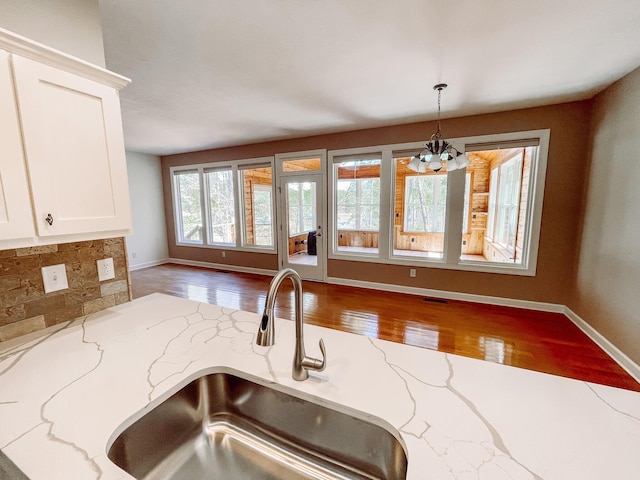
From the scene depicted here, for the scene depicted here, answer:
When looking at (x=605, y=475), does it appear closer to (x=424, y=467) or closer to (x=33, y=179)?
(x=424, y=467)

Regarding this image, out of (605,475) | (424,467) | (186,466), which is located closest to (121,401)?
(186,466)

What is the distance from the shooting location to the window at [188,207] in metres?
5.90

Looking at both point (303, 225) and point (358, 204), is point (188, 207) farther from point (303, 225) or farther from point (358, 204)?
point (358, 204)

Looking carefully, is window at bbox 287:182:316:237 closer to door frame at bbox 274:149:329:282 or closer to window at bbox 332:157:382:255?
door frame at bbox 274:149:329:282

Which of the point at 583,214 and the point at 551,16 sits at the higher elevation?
the point at 551,16

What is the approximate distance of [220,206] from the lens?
225 inches

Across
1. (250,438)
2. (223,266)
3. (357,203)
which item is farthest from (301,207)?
(250,438)

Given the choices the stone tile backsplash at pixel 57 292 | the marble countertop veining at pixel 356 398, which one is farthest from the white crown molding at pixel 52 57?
the marble countertop veining at pixel 356 398

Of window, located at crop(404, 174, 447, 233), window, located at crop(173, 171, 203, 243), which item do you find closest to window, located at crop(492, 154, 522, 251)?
window, located at crop(404, 174, 447, 233)

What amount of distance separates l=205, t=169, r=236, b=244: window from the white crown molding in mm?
4441

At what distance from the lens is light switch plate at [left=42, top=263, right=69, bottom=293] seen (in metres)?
1.14

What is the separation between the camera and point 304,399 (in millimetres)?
777

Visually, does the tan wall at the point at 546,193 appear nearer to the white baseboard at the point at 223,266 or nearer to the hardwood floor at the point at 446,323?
the hardwood floor at the point at 446,323

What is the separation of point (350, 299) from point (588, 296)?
8.77 ft
